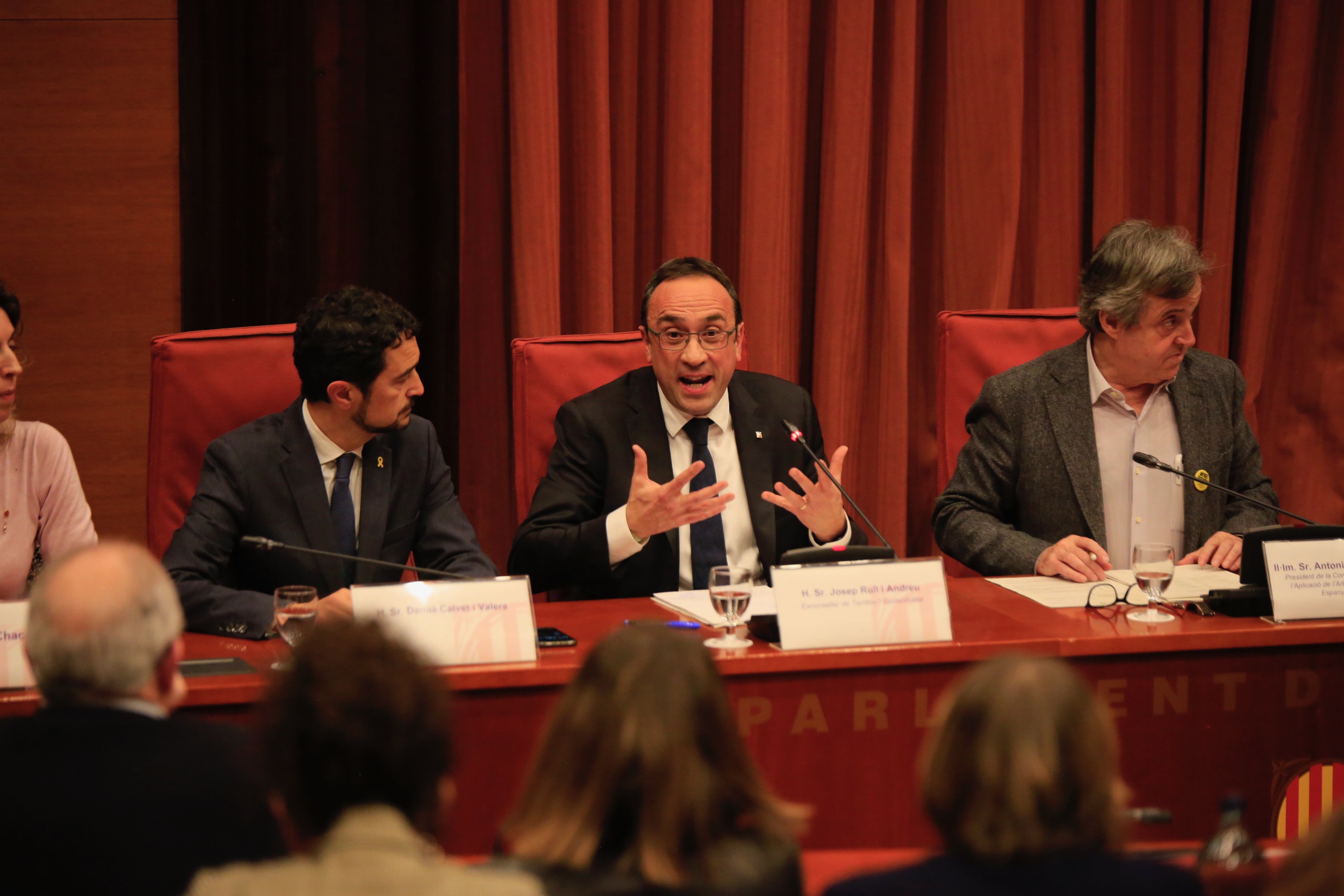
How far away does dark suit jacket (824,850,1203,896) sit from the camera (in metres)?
1.10

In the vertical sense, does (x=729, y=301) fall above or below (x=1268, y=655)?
above

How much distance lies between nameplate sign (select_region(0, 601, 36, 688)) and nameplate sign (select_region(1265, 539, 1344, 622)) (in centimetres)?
202

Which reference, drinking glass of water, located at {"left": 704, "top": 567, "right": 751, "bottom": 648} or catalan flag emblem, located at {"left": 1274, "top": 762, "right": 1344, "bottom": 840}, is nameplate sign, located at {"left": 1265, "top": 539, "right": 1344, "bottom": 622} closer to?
catalan flag emblem, located at {"left": 1274, "top": 762, "right": 1344, "bottom": 840}

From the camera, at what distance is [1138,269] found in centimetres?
288

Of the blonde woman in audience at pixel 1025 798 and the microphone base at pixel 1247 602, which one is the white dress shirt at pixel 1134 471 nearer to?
the microphone base at pixel 1247 602

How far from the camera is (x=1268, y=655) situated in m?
2.23

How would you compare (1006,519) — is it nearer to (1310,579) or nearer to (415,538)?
(1310,579)

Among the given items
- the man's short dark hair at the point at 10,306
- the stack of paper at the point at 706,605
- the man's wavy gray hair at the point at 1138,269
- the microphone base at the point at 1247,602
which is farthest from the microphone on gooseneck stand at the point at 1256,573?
the man's short dark hair at the point at 10,306

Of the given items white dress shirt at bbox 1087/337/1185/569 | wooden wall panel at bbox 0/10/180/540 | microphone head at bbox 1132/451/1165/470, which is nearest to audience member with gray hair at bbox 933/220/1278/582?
white dress shirt at bbox 1087/337/1185/569

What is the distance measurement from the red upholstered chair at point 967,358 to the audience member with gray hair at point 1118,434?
12 cm

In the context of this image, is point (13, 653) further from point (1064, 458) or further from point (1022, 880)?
point (1064, 458)

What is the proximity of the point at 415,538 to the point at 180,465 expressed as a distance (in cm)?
52

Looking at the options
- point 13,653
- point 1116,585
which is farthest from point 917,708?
point 13,653

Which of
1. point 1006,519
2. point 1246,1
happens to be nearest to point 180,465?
point 1006,519
